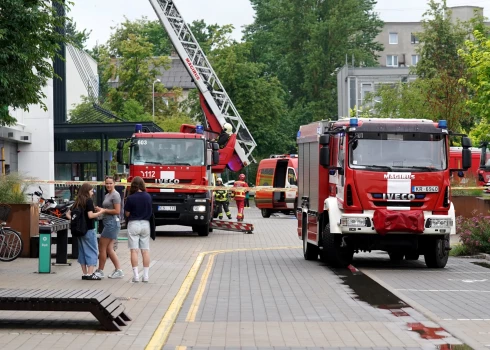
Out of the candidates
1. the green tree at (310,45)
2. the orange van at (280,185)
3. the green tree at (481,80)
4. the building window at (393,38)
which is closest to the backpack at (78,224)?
the green tree at (481,80)

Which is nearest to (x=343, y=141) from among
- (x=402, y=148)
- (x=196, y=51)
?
(x=402, y=148)

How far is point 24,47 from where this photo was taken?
18609 millimetres

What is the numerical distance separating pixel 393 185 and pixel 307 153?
11.6 feet

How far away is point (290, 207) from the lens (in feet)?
164

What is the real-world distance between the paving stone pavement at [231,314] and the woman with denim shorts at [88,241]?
247 mm

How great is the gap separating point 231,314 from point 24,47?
722 centimetres

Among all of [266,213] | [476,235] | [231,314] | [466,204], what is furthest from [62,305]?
[266,213]

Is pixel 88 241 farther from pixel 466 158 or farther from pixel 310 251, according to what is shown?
pixel 466 158

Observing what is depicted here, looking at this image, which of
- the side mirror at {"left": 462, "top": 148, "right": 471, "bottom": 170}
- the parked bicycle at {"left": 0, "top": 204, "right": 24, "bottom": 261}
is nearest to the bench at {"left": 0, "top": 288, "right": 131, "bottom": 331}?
the parked bicycle at {"left": 0, "top": 204, "right": 24, "bottom": 261}

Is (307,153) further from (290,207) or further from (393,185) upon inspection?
(290,207)

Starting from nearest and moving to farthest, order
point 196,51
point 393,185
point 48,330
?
point 48,330
point 393,185
point 196,51

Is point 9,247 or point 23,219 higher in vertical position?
point 23,219

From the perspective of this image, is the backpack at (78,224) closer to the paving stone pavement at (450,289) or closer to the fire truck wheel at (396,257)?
the paving stone pavement at (450,289)

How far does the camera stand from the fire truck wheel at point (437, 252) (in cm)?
2150
